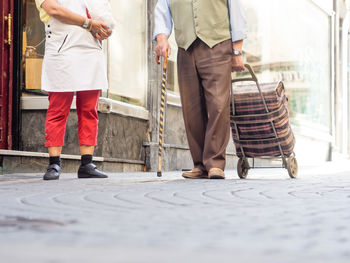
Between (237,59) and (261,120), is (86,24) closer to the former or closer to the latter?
(237,59)

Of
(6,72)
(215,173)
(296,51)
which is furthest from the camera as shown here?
(296,51)

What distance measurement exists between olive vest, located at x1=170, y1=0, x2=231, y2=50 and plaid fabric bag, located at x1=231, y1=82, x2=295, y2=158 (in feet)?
2.61

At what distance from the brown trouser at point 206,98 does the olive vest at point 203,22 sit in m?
0.07

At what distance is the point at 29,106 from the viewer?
7.41 metres

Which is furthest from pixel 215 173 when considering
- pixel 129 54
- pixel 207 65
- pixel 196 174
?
pixel 129 54

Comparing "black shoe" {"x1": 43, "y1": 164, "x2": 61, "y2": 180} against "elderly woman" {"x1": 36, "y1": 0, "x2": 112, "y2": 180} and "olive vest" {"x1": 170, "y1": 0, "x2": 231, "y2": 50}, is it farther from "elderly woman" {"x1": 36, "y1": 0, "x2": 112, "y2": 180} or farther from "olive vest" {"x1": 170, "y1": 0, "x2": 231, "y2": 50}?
"olive vest" {"x1": 170, "y1": 0, "x2": 231, "y2": 50}

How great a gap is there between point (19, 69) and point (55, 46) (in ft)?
7.97

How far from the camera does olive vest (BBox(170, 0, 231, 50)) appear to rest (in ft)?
17.4

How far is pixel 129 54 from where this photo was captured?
863cm

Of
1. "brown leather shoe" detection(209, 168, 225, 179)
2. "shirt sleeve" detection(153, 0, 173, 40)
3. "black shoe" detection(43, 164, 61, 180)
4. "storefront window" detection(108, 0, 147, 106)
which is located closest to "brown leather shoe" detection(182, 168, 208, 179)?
"brown leather shoe" detection(209, 168, 225, 179)

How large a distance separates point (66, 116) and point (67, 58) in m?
0.46

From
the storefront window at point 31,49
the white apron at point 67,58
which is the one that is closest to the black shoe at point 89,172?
the white apron at point 67,58

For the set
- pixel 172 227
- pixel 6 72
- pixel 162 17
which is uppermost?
pixel 162 17

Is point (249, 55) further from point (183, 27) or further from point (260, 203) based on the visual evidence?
point (260, 203)
